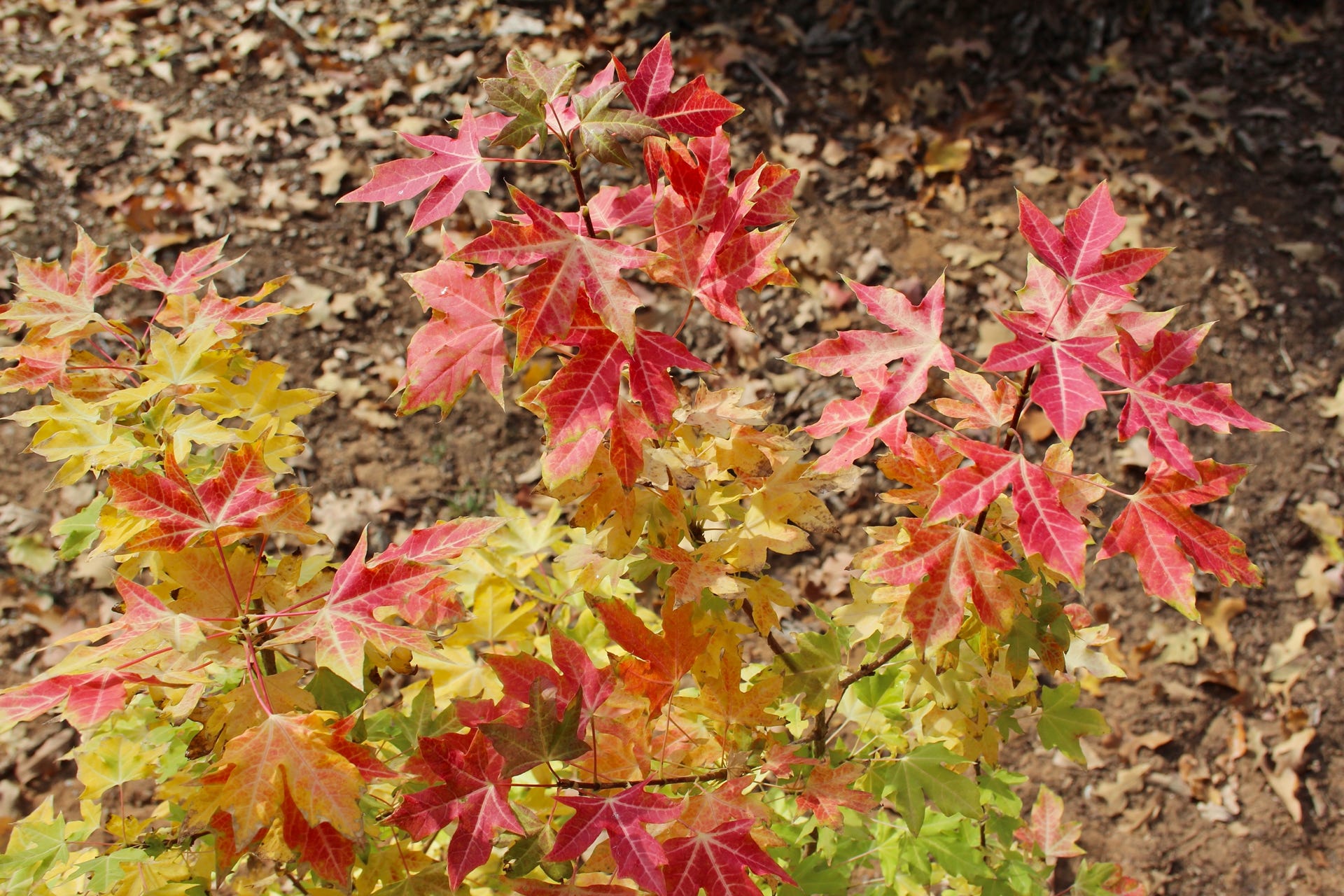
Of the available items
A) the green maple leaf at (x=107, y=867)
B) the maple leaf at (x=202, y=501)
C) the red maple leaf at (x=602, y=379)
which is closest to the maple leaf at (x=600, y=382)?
the red maple leaf at (x=602, y=379)

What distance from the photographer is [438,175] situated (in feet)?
4.07

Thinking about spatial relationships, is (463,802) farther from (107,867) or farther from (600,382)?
(107,867)

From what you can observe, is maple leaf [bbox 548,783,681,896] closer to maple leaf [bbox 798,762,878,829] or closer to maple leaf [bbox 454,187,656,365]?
maple leaf [bbox 798,762,878,829]

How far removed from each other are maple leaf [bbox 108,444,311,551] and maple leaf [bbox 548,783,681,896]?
60 cm

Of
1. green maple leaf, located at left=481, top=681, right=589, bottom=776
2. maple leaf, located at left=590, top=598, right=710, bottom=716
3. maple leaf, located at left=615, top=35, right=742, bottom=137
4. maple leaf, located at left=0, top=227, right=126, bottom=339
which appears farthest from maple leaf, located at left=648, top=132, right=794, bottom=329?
maple leaf, located at left=0, top=227, right=126, bottom=339

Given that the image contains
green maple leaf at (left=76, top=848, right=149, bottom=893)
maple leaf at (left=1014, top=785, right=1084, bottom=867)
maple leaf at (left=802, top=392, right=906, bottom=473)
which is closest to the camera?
maple leaf at (left=802, top=392, right=906, bottom=473)

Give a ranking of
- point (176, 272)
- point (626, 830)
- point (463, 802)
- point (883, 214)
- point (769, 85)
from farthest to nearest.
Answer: point (769, 85)
point (883, 214)
point (176, 272)
point (463, 802)
point (626, 830)

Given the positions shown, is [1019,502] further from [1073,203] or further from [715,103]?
[1073,203]

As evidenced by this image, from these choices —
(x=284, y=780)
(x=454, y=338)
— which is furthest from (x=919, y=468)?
(x=284, y=780)

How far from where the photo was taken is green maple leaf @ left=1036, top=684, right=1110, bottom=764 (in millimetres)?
1729

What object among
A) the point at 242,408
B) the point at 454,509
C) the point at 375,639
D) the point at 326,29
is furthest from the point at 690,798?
the point at 326,29

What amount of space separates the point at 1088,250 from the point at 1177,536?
0.43 metres

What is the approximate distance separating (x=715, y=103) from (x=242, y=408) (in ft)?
3.46

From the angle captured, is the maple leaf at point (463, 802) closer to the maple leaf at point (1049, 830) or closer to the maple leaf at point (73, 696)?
the maple leaf at point (73, 696)
